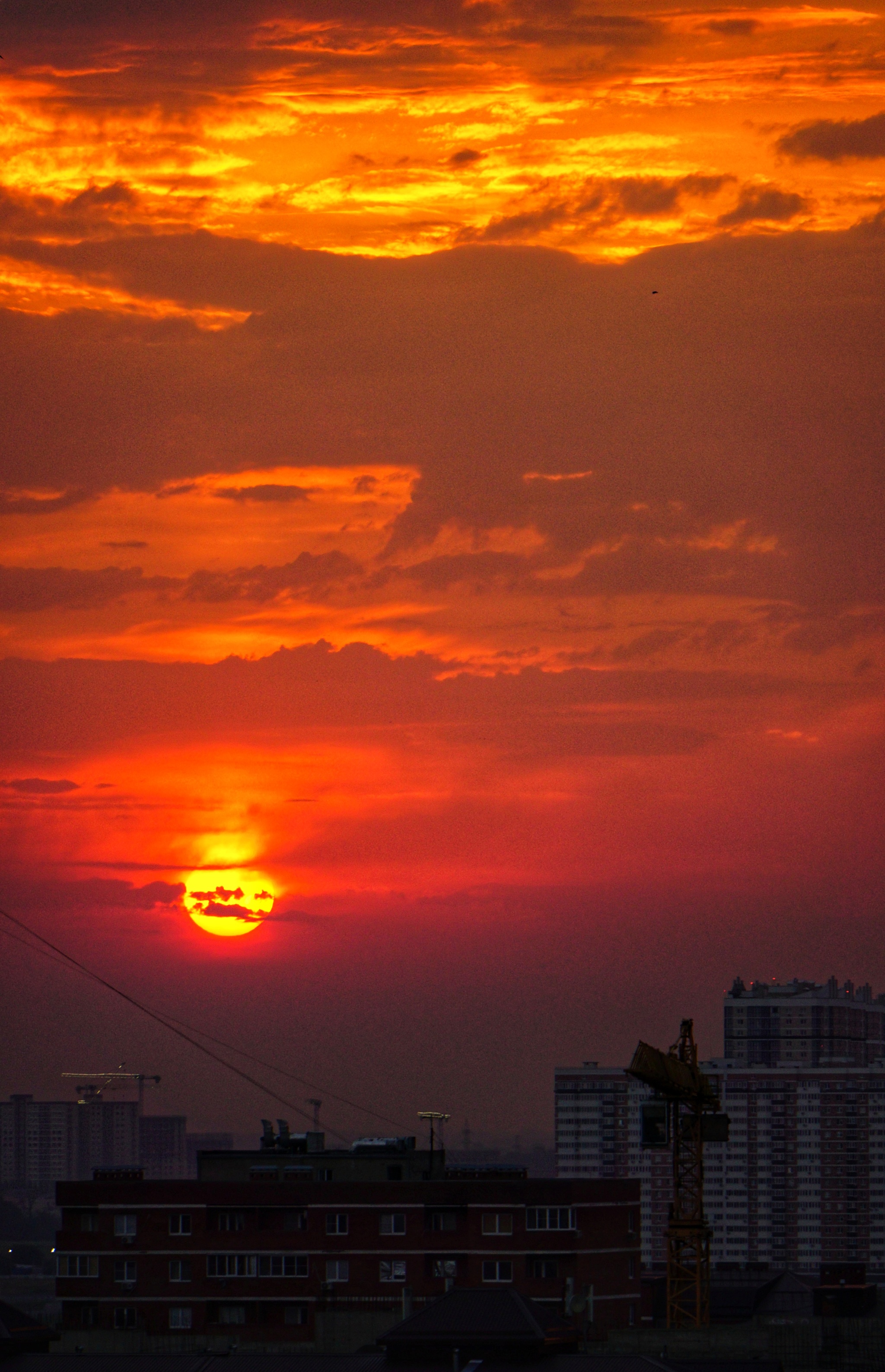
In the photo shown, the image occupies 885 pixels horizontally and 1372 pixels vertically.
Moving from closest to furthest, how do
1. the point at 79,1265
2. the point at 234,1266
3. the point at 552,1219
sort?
the point at 552,1219
the point at 234,1266
the point at 79,1265

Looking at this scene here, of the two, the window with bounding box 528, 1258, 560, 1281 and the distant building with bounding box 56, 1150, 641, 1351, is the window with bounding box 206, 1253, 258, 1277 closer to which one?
the distant building with bounding box 56, 1150, 641, 1351

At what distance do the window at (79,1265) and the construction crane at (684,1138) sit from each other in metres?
31.0

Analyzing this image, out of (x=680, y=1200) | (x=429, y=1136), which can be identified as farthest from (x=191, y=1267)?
(x=680, y=1200)

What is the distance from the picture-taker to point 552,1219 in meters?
86.9

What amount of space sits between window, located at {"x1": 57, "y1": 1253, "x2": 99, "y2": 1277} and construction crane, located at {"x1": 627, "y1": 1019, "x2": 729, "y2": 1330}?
1220 inches

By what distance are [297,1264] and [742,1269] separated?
78548 millimetres

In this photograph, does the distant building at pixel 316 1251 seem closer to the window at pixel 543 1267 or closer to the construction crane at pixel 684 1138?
the window at pixel 543 1267

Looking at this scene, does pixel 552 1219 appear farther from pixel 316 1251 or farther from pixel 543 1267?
pixel 316 1251

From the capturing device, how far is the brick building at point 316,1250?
87.1m

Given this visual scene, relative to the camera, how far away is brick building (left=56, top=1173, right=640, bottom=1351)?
87062 millimetres

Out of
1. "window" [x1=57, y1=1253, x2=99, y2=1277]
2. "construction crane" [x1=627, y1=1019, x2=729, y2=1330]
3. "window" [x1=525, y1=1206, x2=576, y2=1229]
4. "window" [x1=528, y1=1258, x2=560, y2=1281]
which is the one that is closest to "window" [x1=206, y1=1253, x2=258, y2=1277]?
"window" [x1=57, y1=1253, x2=99, y2=1277]

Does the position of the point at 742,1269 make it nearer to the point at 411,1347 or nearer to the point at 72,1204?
the point at 72,1204

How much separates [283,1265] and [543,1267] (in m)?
11.9

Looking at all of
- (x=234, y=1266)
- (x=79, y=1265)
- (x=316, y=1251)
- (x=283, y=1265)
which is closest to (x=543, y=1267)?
(x=316, y=1251)
